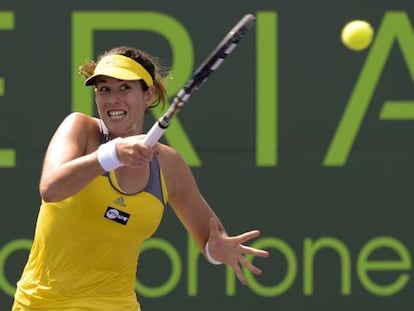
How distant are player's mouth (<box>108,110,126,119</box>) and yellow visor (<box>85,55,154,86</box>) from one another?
0.11m

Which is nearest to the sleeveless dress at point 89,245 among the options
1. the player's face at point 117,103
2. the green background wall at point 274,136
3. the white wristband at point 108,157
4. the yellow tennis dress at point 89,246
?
the yellow tennis dress at point 89,246

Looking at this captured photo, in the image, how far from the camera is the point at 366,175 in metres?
5.12

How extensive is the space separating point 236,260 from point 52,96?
1814 mm

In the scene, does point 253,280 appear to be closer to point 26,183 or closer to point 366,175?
point 366,175

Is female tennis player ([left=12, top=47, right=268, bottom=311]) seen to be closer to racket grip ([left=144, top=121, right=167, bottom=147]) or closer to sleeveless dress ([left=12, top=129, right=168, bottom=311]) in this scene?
sleeveless dress ([left=12, top=129, right=168, bottom=311])

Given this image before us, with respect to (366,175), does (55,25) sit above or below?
above

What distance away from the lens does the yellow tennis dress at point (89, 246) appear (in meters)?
3.35

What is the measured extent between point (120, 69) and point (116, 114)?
0.45 feet

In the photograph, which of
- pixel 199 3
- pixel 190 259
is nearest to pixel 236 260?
pixel 190 259

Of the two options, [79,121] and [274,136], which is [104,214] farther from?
[274,136]

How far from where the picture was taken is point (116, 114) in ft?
11.0

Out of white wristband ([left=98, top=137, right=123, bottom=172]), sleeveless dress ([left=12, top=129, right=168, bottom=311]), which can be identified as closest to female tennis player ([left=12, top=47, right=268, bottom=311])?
sleeveless dress ([left=12, top=129, right=168, bottom=311])

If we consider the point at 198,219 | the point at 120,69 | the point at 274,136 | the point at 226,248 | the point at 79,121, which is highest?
the point at 274,136

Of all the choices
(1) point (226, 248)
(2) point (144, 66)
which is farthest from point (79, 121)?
(1) point (226, 248)
